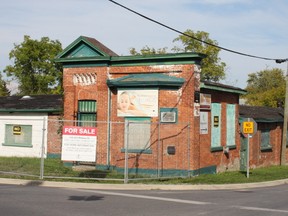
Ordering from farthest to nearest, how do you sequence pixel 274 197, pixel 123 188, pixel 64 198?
pixel 123 188 < pixel 274 197 < pixel 64 198

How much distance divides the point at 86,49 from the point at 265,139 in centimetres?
1284

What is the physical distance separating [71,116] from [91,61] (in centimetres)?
278

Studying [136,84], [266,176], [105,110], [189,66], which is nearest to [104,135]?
[105,110]

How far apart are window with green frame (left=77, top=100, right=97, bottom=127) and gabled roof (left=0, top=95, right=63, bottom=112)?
3.96m

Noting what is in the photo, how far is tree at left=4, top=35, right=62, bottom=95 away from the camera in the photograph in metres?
60.0

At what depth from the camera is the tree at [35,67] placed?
197ft

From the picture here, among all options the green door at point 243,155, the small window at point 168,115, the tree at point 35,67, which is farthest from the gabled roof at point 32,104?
the tree at point 35,67

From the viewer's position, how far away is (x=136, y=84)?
19.7 meters

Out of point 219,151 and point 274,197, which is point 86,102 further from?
point 274,197

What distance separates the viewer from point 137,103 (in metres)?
19.9

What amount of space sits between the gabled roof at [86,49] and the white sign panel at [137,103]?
2149 mm

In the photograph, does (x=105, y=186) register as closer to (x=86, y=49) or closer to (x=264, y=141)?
(x=86, y=49)

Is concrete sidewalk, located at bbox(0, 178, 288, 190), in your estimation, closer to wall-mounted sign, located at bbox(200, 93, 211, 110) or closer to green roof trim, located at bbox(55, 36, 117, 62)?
wall-mounted sign, located at bbox(200, 93, 211, 110)

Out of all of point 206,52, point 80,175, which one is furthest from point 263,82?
point 80,175
